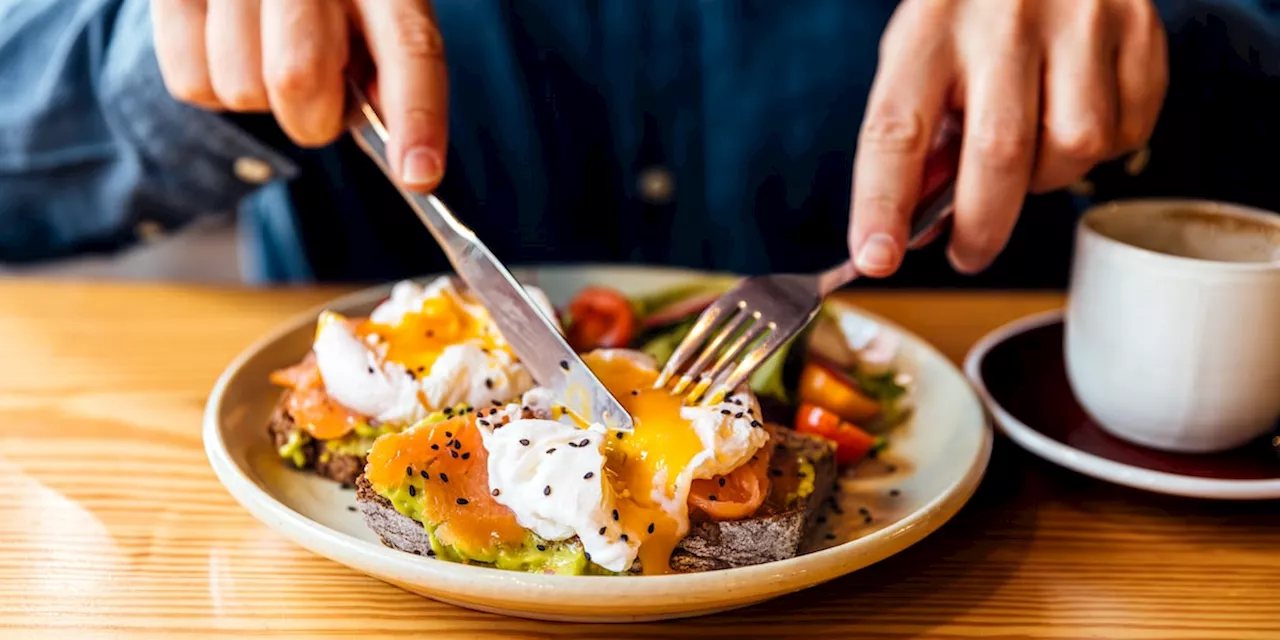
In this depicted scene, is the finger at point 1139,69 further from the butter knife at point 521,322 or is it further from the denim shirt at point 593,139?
the butter knife at point 521,322

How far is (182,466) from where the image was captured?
147 centimetres

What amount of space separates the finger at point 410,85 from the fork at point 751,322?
43 cm

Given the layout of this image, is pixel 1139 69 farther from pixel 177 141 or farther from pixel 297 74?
pixel 177 141

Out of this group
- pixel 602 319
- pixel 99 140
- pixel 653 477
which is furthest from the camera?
pixel 99 140

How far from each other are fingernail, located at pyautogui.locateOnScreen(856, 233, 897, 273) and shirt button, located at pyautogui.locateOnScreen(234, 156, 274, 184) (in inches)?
51.8

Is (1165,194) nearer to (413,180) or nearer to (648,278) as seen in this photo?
(648,278)

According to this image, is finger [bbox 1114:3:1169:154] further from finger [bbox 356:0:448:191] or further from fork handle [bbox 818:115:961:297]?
finger [bbox 356:0:448:191]

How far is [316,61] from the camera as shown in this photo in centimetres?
138

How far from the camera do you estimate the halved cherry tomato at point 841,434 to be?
1.46 meters

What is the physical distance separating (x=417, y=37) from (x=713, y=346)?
2.00ft

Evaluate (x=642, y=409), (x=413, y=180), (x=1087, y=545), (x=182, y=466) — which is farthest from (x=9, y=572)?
(x=1087, y=545)

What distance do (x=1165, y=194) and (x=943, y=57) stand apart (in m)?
1.28

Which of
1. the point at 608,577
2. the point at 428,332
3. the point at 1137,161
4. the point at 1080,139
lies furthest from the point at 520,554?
the point at 1137,161

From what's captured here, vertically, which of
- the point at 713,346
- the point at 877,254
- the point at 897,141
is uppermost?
the point at 897,141
